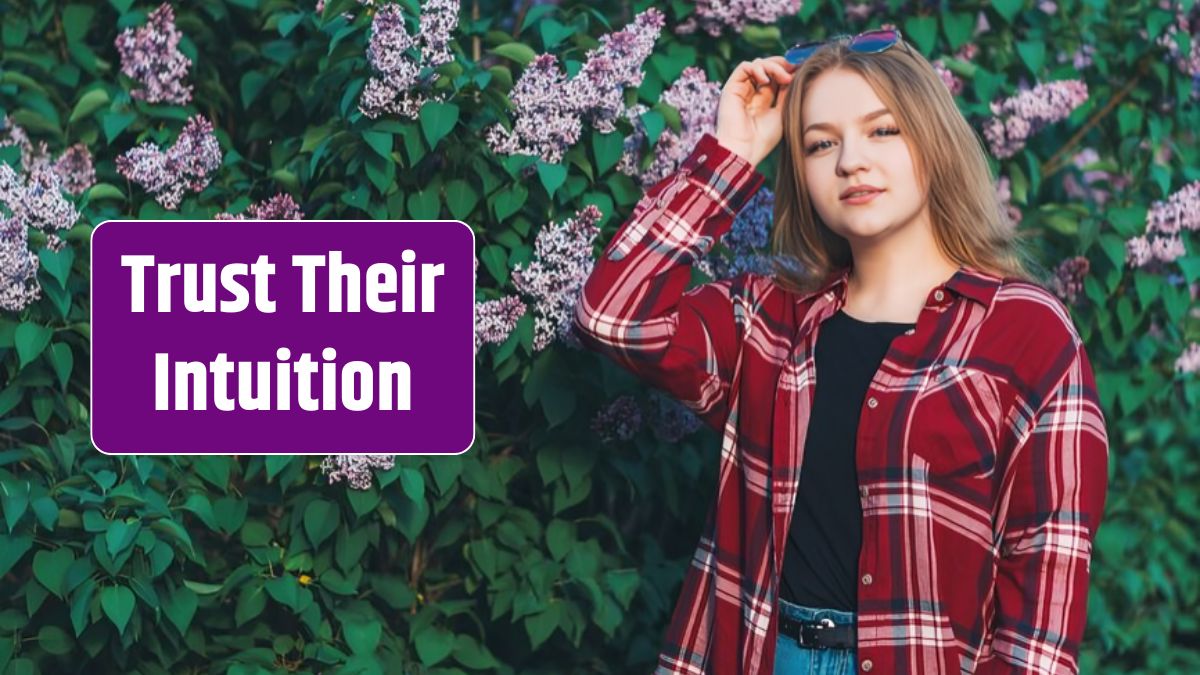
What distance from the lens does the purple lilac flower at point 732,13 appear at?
3.56 m

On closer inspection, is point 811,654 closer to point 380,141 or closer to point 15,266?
point 380,141

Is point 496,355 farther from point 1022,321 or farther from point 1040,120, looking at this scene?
point 1040,120

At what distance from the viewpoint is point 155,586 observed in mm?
3135

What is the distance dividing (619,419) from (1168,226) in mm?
1403

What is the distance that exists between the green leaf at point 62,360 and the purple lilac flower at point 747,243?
4.20 feet

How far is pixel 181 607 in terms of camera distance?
3102 mm

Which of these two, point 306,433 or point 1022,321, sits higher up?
point 1022,321

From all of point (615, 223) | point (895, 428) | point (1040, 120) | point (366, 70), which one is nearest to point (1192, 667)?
point (1040, 120)

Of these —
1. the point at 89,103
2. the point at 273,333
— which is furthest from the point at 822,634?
the point at 89,103

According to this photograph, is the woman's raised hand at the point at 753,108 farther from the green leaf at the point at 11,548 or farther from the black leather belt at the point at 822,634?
the green leaf at the point at 11,548

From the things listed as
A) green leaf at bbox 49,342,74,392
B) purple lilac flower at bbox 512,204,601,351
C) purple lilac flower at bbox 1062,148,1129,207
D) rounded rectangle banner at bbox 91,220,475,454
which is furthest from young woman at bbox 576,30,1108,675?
purple lilac flower at bbox 1062,148,1129,207

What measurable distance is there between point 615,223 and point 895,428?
110 centimetres

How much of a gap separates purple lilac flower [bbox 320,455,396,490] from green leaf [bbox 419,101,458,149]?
602mm

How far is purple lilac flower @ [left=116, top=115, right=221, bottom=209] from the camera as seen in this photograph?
3309 mm
